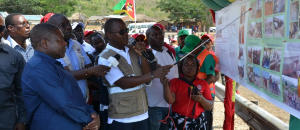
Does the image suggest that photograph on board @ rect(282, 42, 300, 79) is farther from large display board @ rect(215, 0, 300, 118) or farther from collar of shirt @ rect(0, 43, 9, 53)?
collar of shirt @ rect(0, 43, 9, 53)

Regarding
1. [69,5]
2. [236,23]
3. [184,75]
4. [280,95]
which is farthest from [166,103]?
[69,5]

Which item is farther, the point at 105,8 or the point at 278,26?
the point at 105,8

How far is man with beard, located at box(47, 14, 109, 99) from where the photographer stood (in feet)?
7.58

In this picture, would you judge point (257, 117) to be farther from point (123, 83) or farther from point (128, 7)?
point (128, 7)

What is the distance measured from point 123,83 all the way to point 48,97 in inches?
28.5

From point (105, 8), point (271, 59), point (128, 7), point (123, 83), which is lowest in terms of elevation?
point (123, 83)

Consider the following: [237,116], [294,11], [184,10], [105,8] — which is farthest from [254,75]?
Result: [105,8]

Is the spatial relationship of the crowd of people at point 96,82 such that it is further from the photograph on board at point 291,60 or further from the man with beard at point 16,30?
the photograph on board at point 291,60

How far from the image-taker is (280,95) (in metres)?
1.75

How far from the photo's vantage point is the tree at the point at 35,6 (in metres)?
42.9

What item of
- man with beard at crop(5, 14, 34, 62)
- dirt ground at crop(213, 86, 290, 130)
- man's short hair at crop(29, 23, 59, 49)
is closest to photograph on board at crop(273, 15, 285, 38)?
man's short hair at crop(29, 23, 59, 49)

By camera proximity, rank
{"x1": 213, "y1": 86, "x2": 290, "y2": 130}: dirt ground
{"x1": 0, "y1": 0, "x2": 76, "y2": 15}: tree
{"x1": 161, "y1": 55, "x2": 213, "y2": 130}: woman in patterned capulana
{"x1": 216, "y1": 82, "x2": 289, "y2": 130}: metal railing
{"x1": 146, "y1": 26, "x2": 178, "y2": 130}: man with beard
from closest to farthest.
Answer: {"x1": 161, "y1": 55, "x2": 213, "y2": 130}: woman in patterned capulana → {"x1": 146, "y1": 26, "x2": 178, "y2": 130}: man with beard → {"x1": 216, "y1": 82, "x2": 289, "y2": 130}: metal railing → {"x1": 213, "y1": 86, "x2": 290, "y2": 130}: dirt ground → {"x1": 0, "y1": 0, "x2": 76, "y2": 15}: tree

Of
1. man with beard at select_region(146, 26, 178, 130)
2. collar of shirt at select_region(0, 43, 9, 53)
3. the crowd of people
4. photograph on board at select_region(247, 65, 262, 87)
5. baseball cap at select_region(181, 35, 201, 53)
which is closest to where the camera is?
the crowd of people

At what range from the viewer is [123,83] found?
2.29 metres
